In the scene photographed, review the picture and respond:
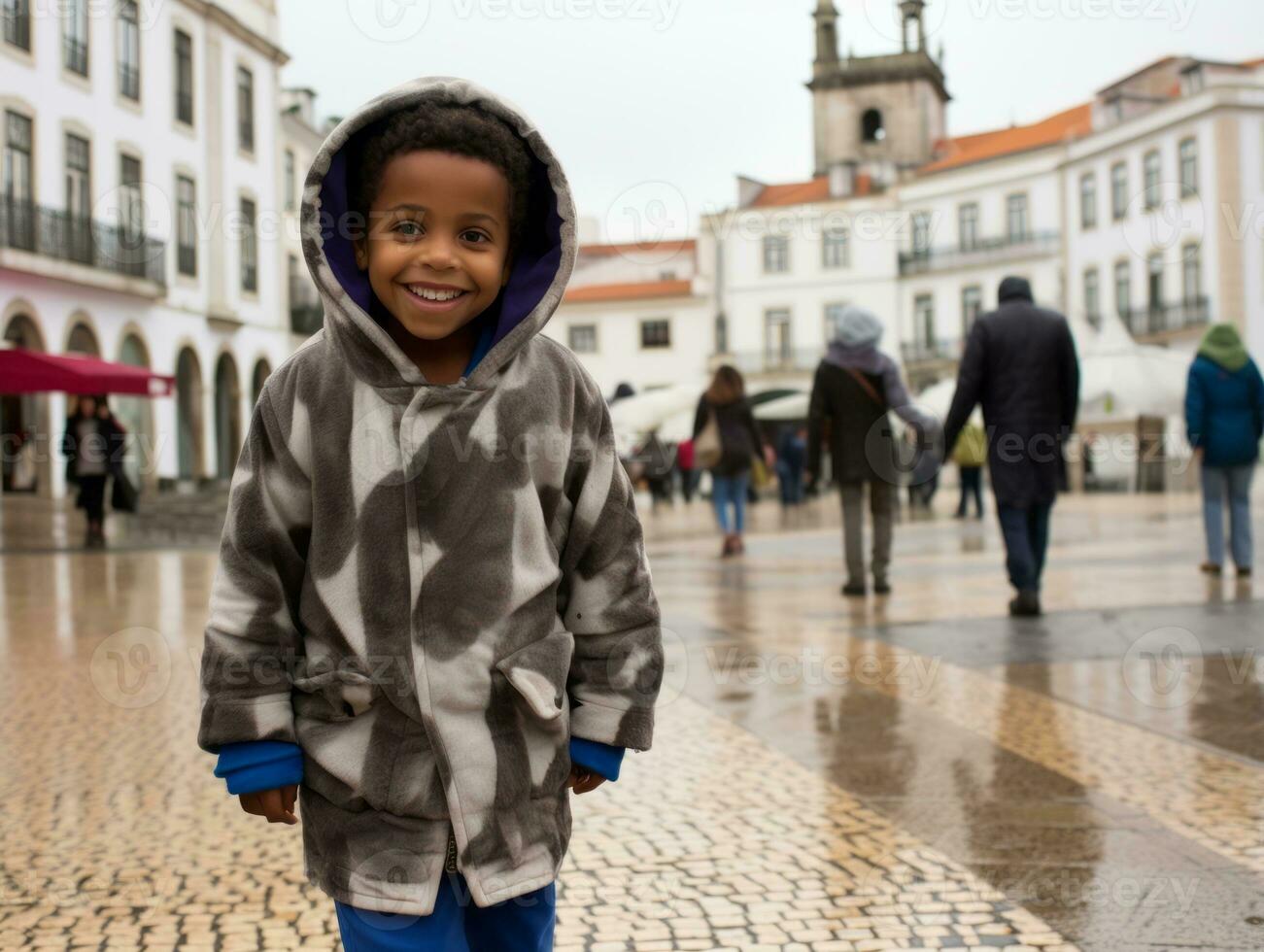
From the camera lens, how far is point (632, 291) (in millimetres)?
57219

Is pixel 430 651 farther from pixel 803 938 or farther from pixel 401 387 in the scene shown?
pixel 803 938

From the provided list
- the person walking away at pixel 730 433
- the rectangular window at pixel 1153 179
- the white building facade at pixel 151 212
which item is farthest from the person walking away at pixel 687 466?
the rectangular window at pixel 1153 179

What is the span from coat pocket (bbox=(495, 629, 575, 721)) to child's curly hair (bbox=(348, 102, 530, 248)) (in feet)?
1.82

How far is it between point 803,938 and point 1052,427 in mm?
4991

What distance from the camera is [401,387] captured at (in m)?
1.78

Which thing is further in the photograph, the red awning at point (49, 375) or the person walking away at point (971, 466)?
the person walking away at point (971, 466)

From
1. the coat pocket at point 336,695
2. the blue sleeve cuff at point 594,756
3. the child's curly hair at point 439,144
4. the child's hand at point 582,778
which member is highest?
the child's curly hair at point 439,144

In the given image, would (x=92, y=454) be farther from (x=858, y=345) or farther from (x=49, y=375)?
(x=858, y=345)

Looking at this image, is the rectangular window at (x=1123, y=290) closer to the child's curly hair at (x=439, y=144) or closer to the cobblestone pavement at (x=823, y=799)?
the cobblestone pavement at (x=823, y=799)

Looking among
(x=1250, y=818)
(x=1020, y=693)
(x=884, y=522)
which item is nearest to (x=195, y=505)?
(x=884, y=522)

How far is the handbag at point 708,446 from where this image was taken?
37.7 feet

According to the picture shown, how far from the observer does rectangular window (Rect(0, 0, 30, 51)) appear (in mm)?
22422

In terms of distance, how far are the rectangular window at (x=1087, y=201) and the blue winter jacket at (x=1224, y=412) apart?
39.9m

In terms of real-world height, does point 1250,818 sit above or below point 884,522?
below
